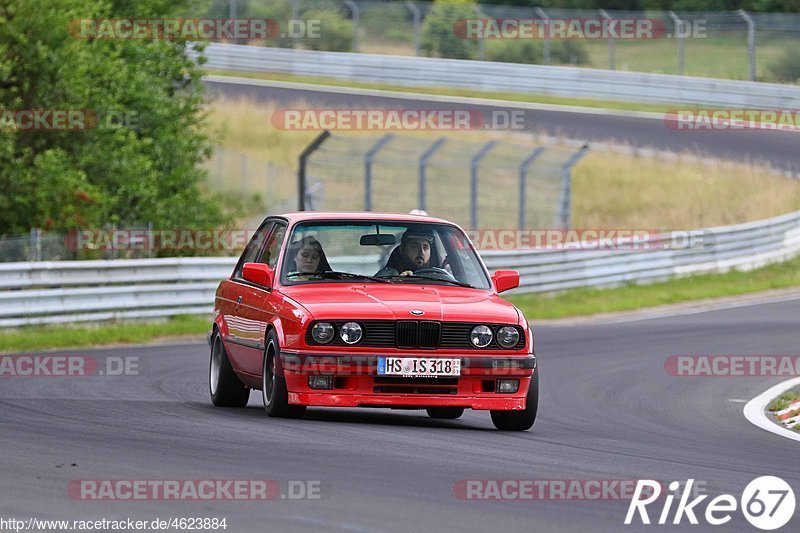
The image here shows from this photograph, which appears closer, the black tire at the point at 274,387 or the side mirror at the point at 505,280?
the black tire at the point at 274,387

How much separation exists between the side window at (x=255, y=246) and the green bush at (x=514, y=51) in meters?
36.5

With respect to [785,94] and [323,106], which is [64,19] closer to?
[323,106]

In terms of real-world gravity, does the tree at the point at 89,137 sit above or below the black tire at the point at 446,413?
above

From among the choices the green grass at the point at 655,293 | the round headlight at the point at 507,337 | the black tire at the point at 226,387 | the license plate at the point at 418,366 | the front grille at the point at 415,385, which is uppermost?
the round headlight at the point at 507,337

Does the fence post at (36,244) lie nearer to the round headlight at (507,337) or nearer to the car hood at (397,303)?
the car hood at (397,303)

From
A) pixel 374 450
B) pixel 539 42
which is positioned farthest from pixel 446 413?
pixel 539 42

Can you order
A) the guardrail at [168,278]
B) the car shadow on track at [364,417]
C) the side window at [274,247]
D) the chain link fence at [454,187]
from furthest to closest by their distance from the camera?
the chain link fence at [454,187]
the guardrail at [168,278]
the side window at [274,247]
the car shadow on track at [364,417]

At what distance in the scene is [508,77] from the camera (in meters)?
42.9

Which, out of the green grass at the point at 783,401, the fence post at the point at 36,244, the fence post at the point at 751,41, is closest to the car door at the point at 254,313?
the green grass at the point at 783,401

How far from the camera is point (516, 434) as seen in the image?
996 cm

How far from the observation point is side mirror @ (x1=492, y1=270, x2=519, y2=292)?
10805mm

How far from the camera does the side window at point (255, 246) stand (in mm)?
11680

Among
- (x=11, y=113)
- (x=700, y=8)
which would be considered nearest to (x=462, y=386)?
(x=11, y=113)

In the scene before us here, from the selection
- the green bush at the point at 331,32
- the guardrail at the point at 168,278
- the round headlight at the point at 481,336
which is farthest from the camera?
the green bush at the point at 331,32
